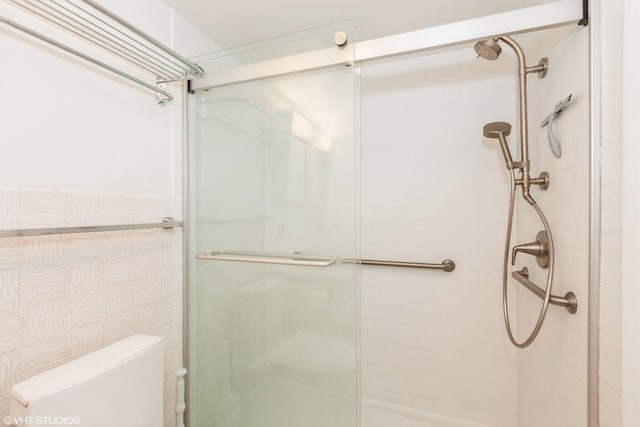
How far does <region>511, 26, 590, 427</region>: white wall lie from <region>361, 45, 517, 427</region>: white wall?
17 cm

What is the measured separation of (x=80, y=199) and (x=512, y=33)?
1.45 m

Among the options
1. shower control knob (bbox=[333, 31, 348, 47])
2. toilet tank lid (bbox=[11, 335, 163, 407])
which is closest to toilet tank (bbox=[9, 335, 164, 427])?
toilet tank lid (bbox=[11, 335, 163, 407])

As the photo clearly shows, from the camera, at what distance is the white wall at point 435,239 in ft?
4.74

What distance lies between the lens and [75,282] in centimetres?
92

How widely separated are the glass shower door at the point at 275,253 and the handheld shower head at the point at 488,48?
0.44m

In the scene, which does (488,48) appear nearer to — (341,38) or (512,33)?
(512,33)

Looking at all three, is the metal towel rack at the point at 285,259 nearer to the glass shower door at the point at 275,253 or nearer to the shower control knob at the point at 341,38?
the glass shower door at the point at 275,253

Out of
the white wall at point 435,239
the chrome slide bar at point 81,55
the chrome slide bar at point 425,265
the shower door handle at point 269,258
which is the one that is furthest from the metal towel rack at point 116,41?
the chrome slide bar at point 425,265

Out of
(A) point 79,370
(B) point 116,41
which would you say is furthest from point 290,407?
(B) point 116,41

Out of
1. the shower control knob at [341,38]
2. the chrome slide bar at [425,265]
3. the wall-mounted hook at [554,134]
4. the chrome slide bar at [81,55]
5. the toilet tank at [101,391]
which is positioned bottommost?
the toilet tank at [101,391]

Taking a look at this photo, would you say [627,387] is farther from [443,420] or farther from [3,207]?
[3,207]

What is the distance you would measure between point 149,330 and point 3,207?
654mm

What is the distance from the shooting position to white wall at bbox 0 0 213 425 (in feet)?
2.58

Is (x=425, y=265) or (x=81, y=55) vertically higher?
(x=81, y=55)
